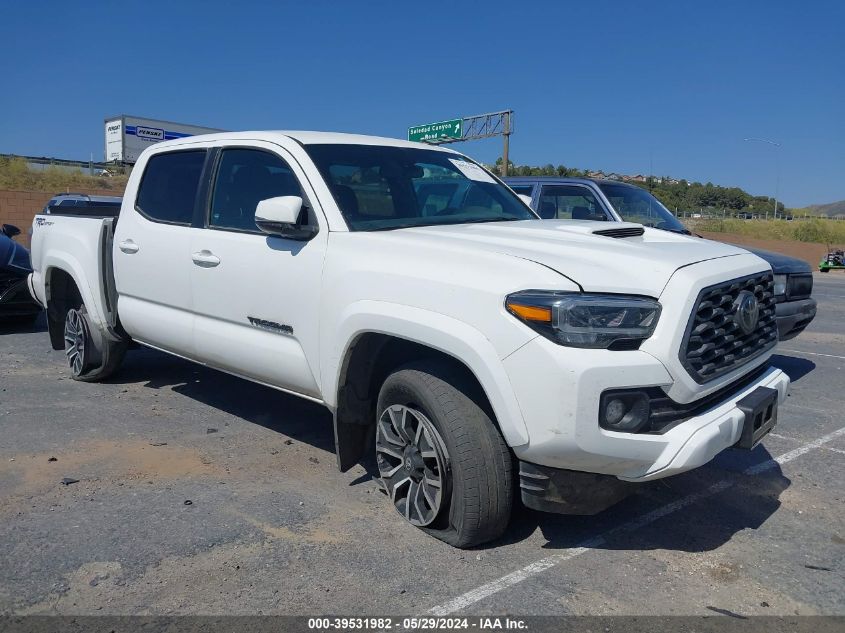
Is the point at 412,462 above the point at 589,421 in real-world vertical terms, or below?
below

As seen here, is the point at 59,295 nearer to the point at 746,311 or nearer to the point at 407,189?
the point at 407,189

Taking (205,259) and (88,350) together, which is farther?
(88,350)

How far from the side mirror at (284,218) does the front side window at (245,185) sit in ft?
1.15

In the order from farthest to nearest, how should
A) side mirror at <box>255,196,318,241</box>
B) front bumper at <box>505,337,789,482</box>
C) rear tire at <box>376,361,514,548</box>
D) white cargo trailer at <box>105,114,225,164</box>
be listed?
white cargo trailer at <box>105,114,225,164</box> < side mirror at <box>255,196,318,241</box> < rear tire at <box>376,361,514,548</box> < front bumper at <box>505,337,789,482</box>

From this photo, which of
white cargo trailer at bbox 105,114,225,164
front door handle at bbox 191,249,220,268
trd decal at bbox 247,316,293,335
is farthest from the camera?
white cargo trailer at bbox 105,114,225,164

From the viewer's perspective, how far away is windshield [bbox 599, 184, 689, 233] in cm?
870

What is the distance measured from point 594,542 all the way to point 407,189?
2.25m

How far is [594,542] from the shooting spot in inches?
143

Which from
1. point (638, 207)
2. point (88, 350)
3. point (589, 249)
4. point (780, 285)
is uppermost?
point (638, 207)

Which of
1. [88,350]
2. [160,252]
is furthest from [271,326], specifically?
[88,350]

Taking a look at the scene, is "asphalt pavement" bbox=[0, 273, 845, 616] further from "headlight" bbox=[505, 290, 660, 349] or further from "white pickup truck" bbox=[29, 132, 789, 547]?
"headlight" bbox=[505, 290, 660, 349]

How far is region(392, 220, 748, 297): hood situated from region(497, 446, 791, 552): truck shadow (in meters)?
1.05

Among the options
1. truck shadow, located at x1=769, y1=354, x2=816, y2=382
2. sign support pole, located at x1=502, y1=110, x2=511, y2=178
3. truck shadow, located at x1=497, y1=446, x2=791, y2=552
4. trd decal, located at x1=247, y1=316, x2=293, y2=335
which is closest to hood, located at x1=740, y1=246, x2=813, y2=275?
truck shadow, located at x1=769, y1=354, x2=816, y2=382

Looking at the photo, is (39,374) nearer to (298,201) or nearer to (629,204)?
(298,201)
